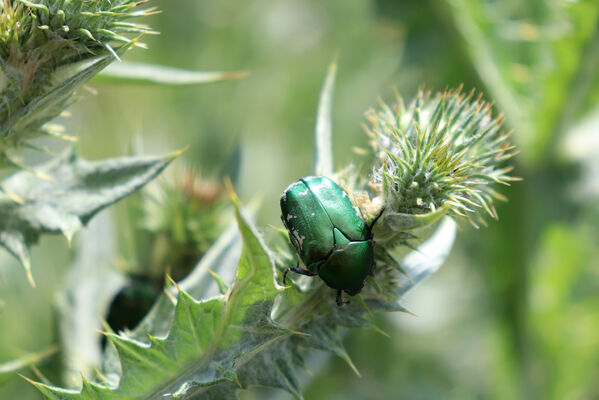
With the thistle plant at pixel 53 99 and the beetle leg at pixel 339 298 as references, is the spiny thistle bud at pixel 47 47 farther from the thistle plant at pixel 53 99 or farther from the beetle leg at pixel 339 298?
the beetle leg at pixel 339 298

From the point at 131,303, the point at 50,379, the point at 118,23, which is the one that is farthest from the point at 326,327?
the point at 50,379

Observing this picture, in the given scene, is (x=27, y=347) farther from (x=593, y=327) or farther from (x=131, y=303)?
(x=593, y=327)

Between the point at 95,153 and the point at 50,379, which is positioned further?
the point at 95,153

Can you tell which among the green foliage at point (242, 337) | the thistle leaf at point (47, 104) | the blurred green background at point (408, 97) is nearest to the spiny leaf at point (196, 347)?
the green foliage at point (242, 337)

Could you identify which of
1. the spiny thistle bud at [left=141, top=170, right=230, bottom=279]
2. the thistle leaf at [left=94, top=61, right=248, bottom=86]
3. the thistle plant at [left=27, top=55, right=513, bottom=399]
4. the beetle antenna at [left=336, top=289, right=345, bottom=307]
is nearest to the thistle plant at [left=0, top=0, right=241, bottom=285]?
the thistle leaf at [left=94, top=61, right=248, bottom=86]

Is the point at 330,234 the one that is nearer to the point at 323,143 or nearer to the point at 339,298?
the point at 339,298

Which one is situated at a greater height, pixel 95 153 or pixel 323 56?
pixel 323 56

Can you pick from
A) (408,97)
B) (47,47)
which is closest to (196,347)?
(47,47)
